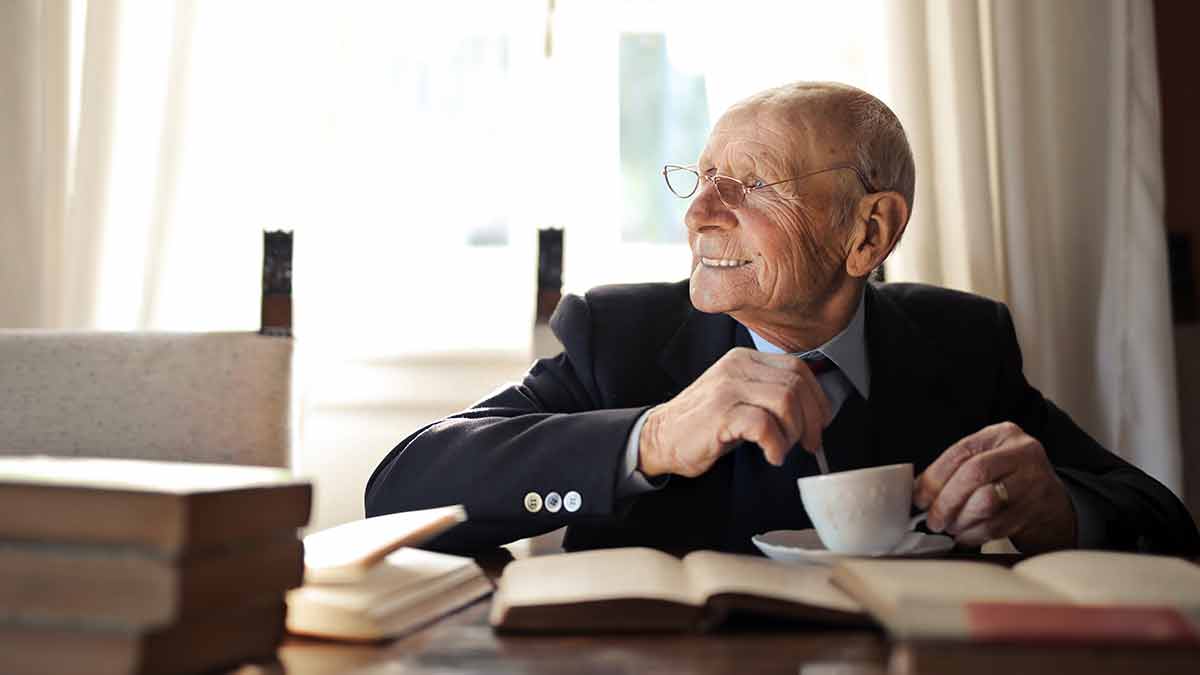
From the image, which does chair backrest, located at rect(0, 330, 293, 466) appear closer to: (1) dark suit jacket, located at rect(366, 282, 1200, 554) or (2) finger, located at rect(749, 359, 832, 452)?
(1) dark suit jacket, located at rect(366, 282, 1200, 554)

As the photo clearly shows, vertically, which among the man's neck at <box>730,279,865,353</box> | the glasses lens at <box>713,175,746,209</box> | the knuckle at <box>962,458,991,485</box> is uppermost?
the glasses lens at <box>713,175,746,209</box>

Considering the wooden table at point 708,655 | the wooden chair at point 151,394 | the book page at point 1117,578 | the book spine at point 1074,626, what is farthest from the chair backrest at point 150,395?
the book spine at point 1074,626

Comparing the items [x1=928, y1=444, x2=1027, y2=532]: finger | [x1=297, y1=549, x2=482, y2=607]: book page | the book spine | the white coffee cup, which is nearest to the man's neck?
[x1=928, y1=444, x2=1027, y2=532]: finger

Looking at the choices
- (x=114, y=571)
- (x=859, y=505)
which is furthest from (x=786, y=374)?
(x=114, y=571)

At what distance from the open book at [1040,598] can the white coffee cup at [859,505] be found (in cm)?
16

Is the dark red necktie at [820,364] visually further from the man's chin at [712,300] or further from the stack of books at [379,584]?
the stack of books at [379,584]

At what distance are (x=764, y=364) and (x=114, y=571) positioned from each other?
77 cm

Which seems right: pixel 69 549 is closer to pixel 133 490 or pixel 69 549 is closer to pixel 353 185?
pixel 133 490

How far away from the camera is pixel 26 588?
0.62 metres

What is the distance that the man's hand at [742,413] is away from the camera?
3.84ft

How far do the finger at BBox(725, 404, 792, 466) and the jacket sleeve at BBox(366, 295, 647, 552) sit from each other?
0.16 meters

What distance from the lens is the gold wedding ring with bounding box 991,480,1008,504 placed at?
49.1 inches

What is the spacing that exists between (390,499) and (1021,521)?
0.79 meters

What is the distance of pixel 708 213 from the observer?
1.68 metres
